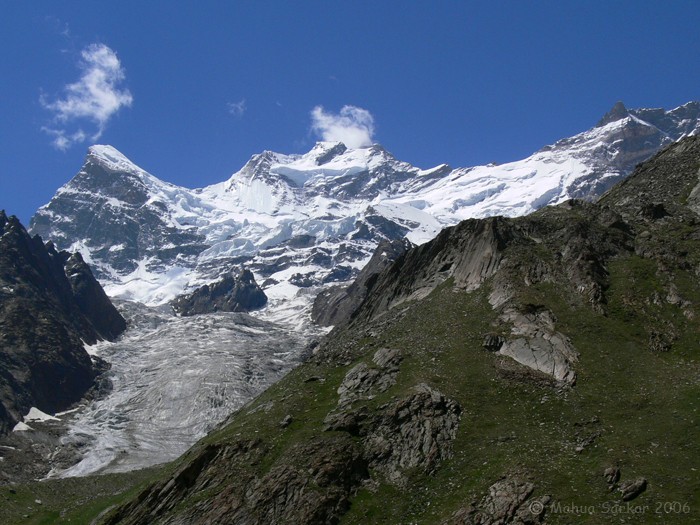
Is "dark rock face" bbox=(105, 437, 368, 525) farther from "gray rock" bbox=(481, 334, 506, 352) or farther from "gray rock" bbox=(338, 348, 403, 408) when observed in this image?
"gray rock" bbox=(481, 334, 506, 352)

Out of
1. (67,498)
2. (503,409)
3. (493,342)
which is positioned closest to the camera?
(503,409)

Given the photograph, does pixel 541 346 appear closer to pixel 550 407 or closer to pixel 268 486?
pixel 550 407

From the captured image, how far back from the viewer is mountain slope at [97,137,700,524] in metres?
49.1

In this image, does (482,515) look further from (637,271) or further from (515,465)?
(637,271)

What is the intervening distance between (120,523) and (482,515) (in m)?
38.0

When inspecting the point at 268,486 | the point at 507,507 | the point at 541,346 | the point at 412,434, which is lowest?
the point at 507,507

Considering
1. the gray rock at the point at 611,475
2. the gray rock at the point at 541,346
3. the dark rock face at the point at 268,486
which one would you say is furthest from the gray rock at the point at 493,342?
the gray rock at the point at 611,475

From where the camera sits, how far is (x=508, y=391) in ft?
211

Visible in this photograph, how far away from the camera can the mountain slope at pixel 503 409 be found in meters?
49.1

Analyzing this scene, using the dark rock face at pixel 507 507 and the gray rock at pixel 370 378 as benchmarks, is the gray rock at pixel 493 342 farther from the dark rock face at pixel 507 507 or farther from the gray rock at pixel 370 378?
the dark rock face at pixel 507 507

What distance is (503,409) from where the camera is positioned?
61.7m

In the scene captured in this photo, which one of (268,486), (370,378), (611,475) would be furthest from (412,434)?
(611,475)

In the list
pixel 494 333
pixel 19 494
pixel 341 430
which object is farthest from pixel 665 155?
pixel 19 494

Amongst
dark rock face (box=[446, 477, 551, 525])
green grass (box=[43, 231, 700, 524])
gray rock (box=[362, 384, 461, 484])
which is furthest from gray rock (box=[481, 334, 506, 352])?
dark rock face (box=[446, 477, 551, 525])
